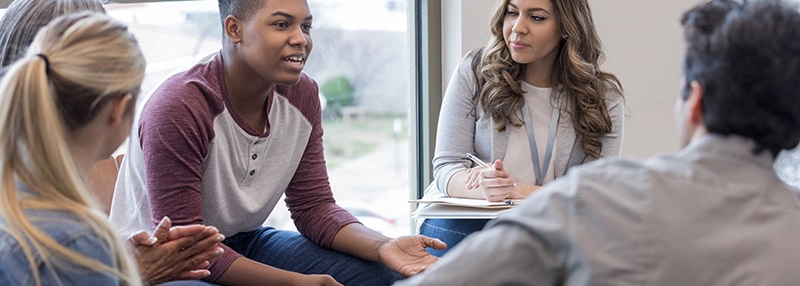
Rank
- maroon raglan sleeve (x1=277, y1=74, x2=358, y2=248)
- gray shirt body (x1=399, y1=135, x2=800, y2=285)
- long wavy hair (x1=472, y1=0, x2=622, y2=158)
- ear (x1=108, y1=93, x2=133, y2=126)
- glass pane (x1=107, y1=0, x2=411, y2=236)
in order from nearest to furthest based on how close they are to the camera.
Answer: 1. gray shirt body (x1=399, y1=135, x2=800, y2=285)
2. ear (x1=108, y1=93, x2=133, y2=126)
3. maroon raglan sleeve (x1=277, y1=74, x2=358, y2=248)
4. long wavy hair (x1=472, y1=0, x2=622, y2=158)
5. glass pane (x1=107, y1=0, x2=411, y2=236)

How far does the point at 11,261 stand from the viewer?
1.24 metres

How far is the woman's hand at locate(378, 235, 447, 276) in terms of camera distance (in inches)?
80.2

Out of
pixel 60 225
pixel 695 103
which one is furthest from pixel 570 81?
pixel 60 225

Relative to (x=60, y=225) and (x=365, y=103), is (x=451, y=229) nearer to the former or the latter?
(x=365, y=103)

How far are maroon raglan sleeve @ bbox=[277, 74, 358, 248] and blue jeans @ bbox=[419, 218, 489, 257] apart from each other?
274 mm

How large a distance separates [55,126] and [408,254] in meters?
0.98

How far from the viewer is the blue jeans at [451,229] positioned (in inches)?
92.4

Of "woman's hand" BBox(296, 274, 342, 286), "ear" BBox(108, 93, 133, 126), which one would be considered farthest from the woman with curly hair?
"ear" BBox(108, 93, 133, 126)

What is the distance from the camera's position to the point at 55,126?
50.9 inches

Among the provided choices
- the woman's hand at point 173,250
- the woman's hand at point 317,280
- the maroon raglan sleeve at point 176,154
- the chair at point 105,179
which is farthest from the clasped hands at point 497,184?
the chair at point 105,179

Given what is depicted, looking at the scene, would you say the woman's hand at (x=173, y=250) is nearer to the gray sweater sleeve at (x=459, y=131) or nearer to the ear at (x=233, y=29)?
the ear at (x=233, y=29)

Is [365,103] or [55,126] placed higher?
[55,126]

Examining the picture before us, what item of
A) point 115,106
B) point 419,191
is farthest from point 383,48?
point 115,106

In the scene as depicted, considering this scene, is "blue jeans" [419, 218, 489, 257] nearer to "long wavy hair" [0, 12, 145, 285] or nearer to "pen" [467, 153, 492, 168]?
"pen" [467, 153, 492, 168]
